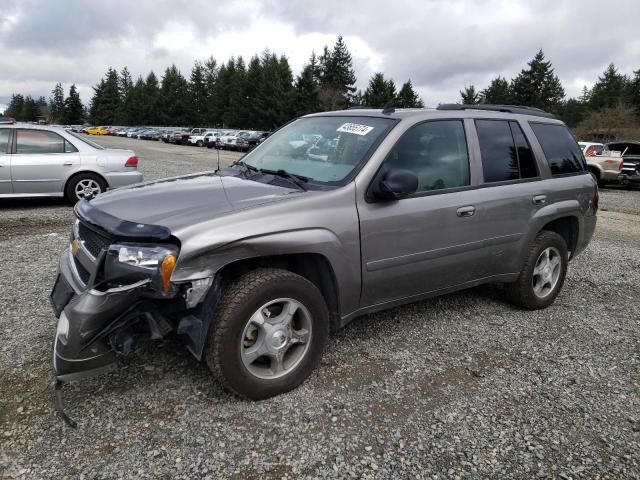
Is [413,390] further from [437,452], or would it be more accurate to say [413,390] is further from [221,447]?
[221,447]

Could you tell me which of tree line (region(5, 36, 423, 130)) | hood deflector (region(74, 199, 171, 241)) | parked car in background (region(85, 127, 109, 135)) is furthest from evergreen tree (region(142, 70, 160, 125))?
hood deflector (region(74, 199, 171, 241))

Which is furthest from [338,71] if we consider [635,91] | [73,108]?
[73,108]

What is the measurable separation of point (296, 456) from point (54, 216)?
7056 mm

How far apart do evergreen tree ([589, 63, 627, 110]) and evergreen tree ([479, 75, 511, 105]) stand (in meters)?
10.6

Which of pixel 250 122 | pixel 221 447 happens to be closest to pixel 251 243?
pixel 221 447

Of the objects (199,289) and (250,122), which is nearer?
(199,289)

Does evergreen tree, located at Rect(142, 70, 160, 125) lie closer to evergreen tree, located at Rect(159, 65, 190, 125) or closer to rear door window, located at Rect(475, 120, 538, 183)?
evergreen tree, located at Rect(159, 65, 190, 125)

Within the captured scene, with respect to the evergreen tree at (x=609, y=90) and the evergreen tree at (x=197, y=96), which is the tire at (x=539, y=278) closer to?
the evergreen tree at (x=609, y=90)

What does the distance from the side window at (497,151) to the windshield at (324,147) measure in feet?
3.04

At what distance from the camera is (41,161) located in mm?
8406

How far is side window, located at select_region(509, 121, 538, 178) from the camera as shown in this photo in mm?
4324

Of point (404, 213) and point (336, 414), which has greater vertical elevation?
point (404, 213)

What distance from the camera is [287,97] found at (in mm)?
60312

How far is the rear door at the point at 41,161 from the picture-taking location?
827 centimetres
